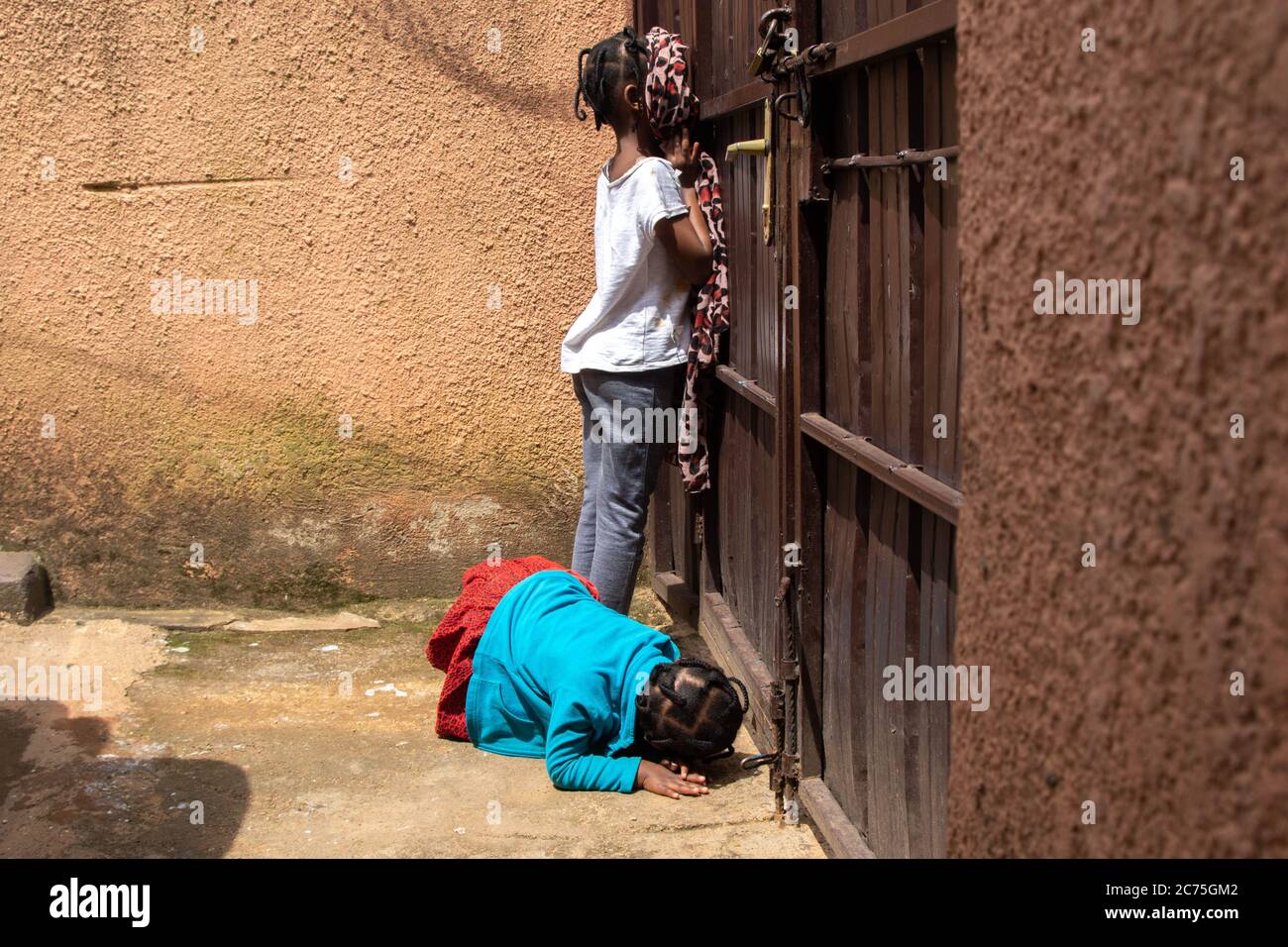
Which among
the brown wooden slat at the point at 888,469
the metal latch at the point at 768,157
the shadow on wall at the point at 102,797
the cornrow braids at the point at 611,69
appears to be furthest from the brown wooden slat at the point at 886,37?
the shadow on wall at the point at 102,797

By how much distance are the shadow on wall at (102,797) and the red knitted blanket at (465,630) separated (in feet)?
2.02

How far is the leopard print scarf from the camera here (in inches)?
164

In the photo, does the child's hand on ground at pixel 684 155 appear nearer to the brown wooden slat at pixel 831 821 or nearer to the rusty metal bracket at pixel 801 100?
the rusty metal bracket at pixel 801 100

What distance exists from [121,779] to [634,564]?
1.65 meters

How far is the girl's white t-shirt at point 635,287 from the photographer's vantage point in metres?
4.05

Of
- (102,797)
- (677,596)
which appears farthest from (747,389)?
(102,797)

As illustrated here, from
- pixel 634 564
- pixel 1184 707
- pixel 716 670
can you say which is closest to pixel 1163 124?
pixel 1184 707

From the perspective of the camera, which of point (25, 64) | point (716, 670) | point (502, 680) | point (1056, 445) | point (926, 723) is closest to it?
point (1056, 445)

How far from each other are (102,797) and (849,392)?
2.25 meters

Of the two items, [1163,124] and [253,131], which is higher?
[253,131]

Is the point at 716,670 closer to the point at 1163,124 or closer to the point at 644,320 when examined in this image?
the point at 644,320

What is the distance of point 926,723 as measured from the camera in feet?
8.05

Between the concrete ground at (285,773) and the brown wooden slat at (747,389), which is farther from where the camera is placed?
the brown wooden slat at (747,389)

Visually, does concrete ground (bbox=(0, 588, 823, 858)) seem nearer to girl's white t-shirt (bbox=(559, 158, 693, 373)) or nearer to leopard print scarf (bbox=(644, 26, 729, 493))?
leopard print scarf (bbox=(644, 26, 729, 493))
